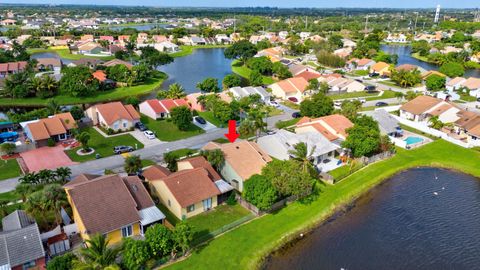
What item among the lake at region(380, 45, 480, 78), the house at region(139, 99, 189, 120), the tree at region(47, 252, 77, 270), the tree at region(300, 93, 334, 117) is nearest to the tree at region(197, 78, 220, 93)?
the house at region(139, 99, 189, 120)

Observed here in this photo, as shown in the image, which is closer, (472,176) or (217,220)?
(217,220)

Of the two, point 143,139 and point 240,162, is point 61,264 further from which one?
point 143,139

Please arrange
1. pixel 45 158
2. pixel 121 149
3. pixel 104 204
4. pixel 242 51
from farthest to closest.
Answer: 1. pixel 242 51
2. pixel 121 149
3. pixel 45 158
4. pixel 104 204

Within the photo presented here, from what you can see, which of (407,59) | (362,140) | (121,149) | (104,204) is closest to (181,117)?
(121,149)

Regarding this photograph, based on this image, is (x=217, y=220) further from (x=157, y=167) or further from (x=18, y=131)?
(x=18, y=131)

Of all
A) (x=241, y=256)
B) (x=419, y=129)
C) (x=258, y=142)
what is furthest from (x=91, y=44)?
(x=241, y=256)
